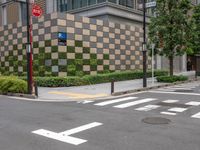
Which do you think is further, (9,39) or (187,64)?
(187,64)

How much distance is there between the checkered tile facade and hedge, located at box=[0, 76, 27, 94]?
5.18 m

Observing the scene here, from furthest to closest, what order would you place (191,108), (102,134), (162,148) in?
(191,108), (102,134), (162,148)

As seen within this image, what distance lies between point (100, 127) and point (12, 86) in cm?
1038

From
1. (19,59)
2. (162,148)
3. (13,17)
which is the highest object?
(13,17)

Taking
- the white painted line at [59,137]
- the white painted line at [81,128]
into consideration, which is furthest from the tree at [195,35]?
the white painted line at [59,137]

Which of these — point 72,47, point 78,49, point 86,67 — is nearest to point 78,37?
point 78,49

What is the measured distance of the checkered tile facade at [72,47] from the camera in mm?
22250

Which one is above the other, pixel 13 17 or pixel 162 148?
pixel 13 17

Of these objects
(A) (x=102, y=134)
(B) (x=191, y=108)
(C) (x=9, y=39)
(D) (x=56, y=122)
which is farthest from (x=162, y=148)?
(C) (x=9, y=39)

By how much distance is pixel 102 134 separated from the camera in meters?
7.52

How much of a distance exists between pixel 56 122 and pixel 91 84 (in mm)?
13224

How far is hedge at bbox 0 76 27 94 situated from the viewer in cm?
1675

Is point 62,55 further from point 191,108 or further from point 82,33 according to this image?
point 191,108

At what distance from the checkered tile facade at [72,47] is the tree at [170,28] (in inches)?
179
